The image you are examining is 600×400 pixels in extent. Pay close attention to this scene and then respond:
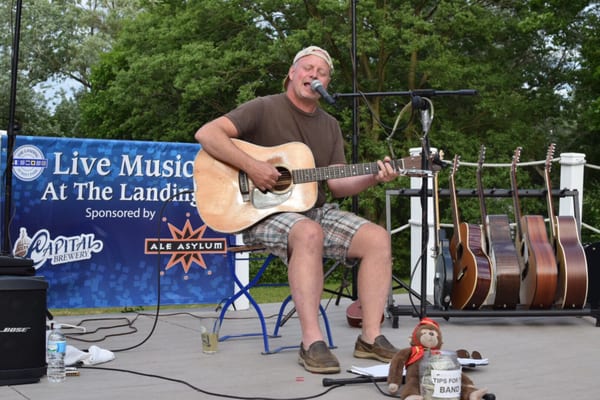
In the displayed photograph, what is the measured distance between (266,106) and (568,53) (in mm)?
14620

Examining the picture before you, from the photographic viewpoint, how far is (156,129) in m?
17.6

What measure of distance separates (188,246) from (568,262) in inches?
92.9

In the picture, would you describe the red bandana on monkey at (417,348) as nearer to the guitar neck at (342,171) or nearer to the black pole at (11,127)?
the guitar neck at (342,171)

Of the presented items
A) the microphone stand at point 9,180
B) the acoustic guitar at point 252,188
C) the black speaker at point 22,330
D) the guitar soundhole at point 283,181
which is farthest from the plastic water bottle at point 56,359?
the guitar soundhole at point 283,181

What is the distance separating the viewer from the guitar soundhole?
366cm

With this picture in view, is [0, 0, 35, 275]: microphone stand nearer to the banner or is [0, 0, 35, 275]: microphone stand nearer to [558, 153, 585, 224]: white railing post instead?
the banner

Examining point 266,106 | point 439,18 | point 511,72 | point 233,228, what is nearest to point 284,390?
point 233,228

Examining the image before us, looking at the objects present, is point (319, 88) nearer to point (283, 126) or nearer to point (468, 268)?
point (283, 126)

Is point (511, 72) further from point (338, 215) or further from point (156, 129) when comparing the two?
point (338, 215)

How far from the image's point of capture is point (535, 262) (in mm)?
4473

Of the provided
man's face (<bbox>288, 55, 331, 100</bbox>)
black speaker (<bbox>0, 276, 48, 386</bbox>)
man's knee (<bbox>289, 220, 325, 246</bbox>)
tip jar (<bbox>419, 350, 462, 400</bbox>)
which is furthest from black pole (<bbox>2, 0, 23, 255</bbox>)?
tip jar (<bbox>419, 350, 462, 400</bbox>)

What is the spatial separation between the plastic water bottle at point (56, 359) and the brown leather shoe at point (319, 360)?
3.16 feet

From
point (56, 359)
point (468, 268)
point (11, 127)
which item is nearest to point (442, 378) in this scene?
point (56, 359)

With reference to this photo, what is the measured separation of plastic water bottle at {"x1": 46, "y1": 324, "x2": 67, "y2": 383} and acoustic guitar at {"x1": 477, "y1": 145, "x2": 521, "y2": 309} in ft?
8.11
